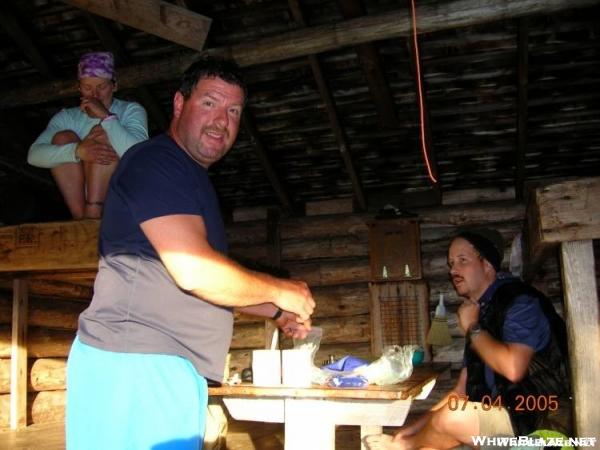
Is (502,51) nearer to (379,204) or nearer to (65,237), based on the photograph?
(379,204)

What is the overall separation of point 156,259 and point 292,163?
589 cm

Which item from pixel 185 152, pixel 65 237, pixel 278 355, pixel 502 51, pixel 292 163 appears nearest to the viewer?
pixel 185 152

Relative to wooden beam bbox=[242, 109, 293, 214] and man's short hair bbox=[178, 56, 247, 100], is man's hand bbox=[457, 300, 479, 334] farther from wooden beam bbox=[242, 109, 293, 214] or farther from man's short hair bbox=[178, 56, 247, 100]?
wooden beam bbox=[242, 109, 293, 214]

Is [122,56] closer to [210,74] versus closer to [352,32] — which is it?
[352,32]

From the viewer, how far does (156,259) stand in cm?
199

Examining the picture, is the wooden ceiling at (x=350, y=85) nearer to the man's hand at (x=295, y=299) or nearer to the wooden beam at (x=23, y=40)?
the wooden beam at (x=23, y=40)

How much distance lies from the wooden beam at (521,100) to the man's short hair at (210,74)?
3.91 m

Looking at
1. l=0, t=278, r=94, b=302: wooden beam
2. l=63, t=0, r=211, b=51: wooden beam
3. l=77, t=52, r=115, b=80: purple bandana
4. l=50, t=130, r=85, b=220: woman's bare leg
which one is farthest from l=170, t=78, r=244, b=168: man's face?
l=0, t=278, r=94, b=302: wooden beam

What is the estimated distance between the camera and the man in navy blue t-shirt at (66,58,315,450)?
1.90 metres

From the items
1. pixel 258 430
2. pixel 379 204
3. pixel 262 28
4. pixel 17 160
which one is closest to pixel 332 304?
pixel 379 204

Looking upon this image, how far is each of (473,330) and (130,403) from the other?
242cm

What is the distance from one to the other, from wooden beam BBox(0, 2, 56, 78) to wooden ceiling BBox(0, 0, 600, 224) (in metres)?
0.01

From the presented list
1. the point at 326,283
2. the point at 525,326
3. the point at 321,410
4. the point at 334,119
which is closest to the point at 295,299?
the point at 321,410
